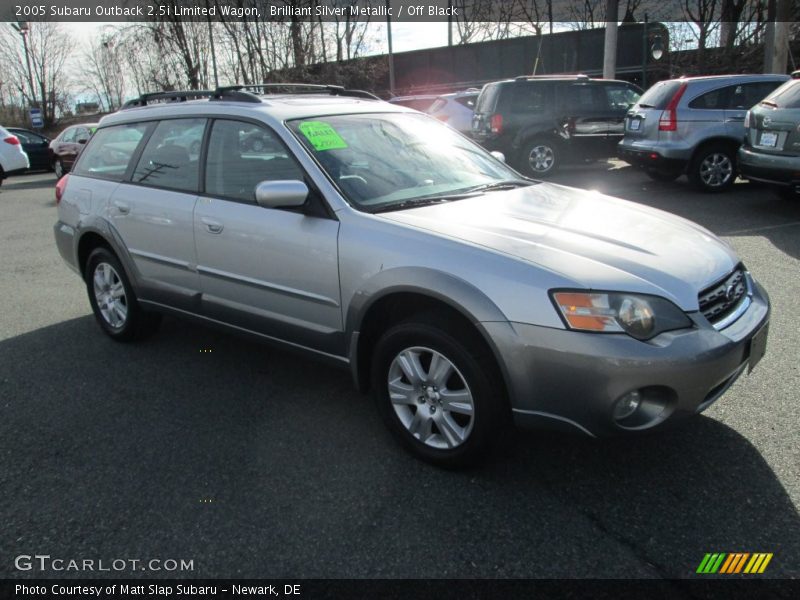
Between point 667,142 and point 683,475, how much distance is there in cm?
823

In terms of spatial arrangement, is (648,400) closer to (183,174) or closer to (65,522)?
(65,522)

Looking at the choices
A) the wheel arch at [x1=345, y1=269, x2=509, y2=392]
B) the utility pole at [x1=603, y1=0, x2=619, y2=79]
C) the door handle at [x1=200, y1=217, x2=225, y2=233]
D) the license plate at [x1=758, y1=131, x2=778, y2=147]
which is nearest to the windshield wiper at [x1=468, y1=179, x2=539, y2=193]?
the wheel arch at [x1=345, y1=269, x2=509, y2=392]

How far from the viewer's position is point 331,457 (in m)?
3.25

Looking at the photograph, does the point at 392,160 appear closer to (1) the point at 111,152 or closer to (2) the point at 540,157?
(1) the point at 111,152

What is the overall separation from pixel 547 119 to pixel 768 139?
5.15m

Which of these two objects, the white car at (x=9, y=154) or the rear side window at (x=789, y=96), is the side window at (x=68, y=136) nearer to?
the white car at (x=9, y=154)

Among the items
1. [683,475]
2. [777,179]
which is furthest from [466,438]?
[777,179]

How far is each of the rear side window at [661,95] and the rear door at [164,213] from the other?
8.15 metres

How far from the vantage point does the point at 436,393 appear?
2988 millimetres

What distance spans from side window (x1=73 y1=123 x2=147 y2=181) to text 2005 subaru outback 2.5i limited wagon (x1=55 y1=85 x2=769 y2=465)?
0.13 ft

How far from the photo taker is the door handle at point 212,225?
3.80 meters

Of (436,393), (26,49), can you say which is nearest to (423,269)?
(436,393)

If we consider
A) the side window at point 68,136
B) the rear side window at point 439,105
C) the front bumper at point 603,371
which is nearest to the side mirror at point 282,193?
the front bumper at point 603,371

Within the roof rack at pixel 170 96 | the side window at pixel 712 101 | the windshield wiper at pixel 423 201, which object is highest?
the roof rack at pixel 170 96
